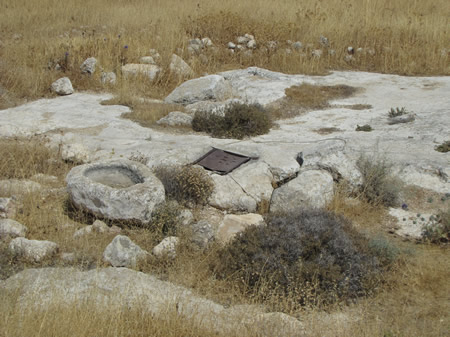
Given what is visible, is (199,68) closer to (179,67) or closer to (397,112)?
(179,67)

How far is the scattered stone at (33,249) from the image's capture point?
16.8 feet

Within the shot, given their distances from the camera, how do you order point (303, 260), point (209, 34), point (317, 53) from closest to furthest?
point (303, 260), point (317, 53), point (209, 34)

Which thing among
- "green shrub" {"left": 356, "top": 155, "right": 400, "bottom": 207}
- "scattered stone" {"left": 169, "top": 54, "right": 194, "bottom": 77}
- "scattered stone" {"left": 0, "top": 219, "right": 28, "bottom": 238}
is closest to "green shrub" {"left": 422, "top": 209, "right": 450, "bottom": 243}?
"green shrub" {"left": 356, "top": 155, "right": 400, "bottom": 207}

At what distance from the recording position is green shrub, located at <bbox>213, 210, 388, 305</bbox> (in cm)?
476

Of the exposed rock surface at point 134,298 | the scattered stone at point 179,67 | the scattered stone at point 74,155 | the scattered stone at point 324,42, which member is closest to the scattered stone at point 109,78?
the scattered stone at point 179,67

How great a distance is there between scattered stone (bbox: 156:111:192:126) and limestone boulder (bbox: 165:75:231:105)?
1.16m

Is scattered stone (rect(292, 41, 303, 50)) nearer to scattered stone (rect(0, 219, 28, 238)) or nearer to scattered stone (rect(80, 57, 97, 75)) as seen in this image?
scattered stone (rect(80, 57, 97, 75))

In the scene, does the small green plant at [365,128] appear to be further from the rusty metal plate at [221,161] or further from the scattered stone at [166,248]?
the scattered stone at [166,248]

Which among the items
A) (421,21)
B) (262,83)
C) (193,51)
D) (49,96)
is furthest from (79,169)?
(421,21)

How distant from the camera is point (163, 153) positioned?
24.8 ft

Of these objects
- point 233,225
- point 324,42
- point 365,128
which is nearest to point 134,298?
point 233,225

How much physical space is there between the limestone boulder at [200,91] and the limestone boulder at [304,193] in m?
4.31

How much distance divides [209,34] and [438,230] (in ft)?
32.2

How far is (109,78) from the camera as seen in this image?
1174cm
